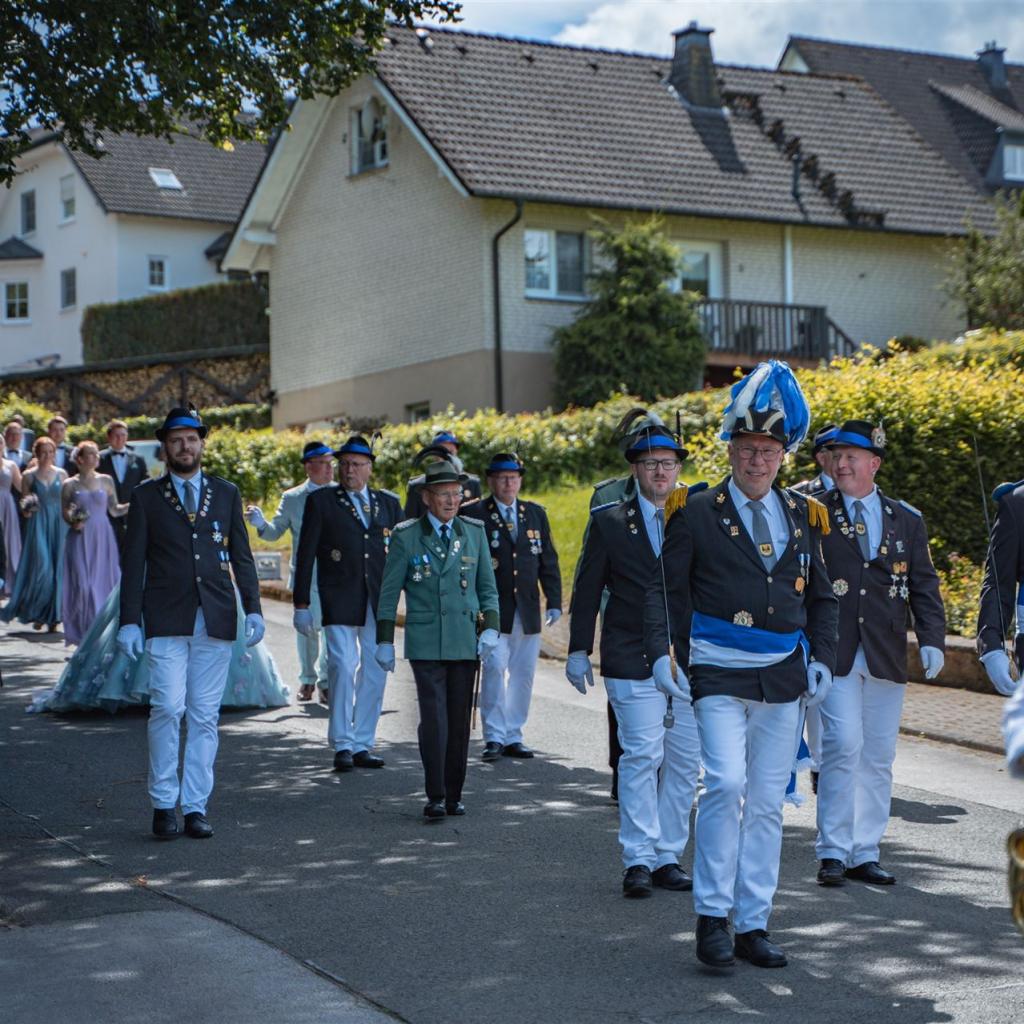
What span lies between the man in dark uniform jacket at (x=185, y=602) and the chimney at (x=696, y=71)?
3012cm

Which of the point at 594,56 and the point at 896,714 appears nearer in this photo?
the point at 896,714

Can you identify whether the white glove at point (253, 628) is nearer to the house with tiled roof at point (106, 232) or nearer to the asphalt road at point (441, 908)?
the asphalt road at point (441, 908)

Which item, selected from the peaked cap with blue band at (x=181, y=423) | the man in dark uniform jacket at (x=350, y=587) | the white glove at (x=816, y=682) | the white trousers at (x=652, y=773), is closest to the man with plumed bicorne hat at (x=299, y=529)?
the man in dark uniform jacket at (x=350, y=587)

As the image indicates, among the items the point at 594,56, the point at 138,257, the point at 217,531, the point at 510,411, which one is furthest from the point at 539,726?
the point at 138,257

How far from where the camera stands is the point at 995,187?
44.8 m

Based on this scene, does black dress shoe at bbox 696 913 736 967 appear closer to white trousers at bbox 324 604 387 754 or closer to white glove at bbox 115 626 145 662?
white glove at bbox 115 626 145 662

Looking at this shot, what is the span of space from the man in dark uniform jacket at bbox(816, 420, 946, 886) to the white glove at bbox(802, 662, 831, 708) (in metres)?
1.33

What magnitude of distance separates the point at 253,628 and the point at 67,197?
51028 mm

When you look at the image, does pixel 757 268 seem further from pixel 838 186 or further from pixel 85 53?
pixel 85 53

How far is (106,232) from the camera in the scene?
56.0 metres

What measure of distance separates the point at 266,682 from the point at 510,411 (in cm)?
1942

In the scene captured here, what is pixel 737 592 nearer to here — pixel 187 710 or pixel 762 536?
pixel 762 536

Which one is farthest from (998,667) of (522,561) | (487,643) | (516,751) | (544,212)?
(544,212)

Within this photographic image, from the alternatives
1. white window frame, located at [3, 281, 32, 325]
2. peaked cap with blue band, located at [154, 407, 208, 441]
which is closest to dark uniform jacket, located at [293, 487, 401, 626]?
peaked cap with blue band, located at [154, 407, 208, 441]
